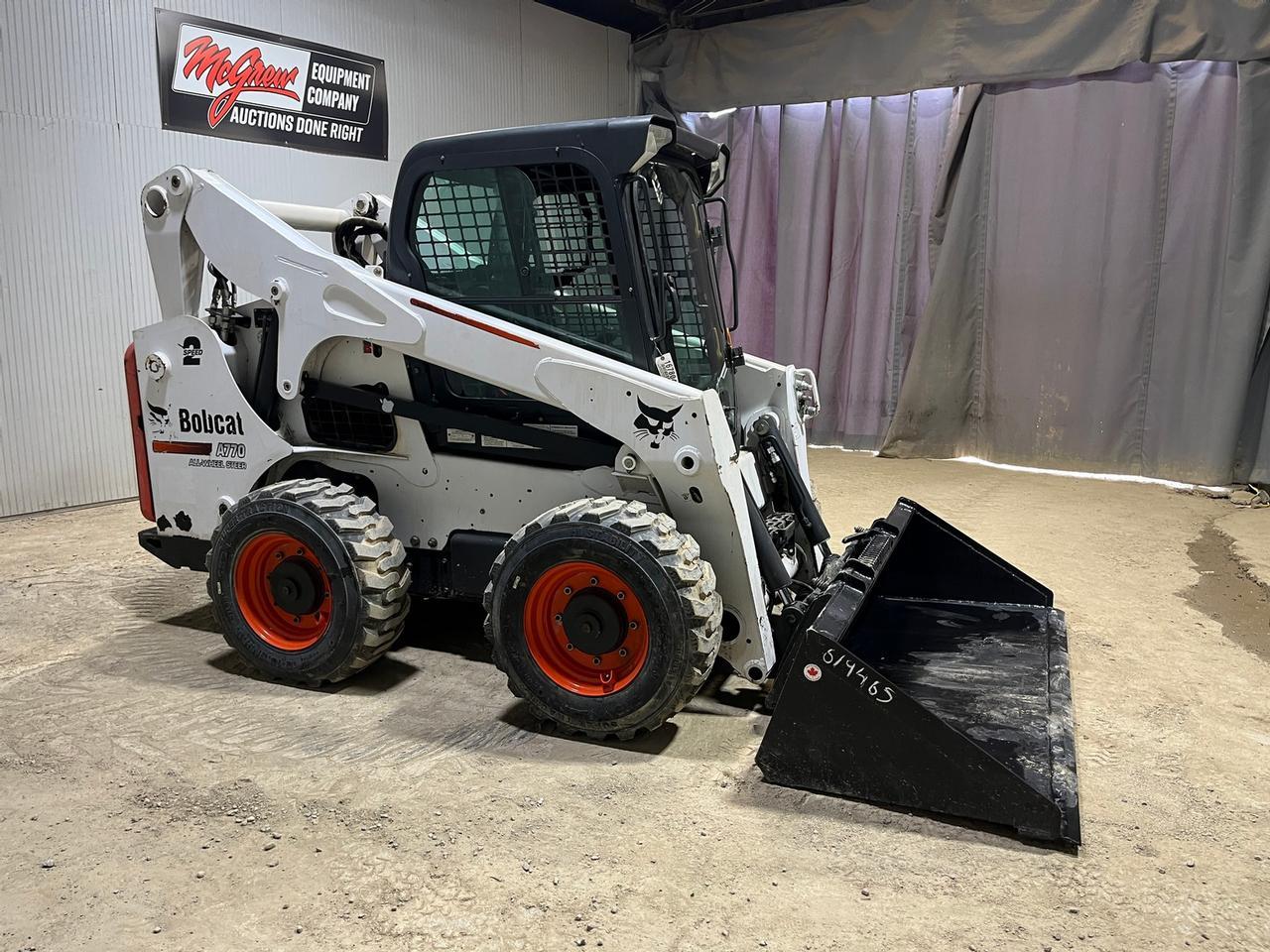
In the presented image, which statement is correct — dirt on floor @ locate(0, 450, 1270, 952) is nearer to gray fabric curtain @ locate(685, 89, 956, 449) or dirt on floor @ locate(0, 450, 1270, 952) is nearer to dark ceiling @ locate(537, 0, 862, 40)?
gray fabric curtain @ locate(685, 89, 956, 449)

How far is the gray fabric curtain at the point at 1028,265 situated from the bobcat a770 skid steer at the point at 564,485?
4.40 m

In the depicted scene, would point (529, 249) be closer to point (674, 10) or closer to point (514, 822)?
point (514, 822)

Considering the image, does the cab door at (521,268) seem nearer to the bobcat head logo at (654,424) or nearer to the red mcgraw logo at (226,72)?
the bobcat head logo at (654,424)

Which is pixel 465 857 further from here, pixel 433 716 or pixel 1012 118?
pixel 1012 118

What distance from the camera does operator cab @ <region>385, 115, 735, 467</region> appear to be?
3414 millimetres

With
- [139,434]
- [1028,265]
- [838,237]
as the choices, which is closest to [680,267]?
[139,434]

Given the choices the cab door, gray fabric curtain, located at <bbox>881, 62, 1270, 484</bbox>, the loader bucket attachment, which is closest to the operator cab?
the cab door

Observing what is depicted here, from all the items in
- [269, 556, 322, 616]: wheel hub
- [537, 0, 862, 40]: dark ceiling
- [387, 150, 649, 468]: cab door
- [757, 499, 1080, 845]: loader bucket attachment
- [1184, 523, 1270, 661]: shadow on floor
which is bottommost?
[1184, 523, 1270, 661]: shadow on floor

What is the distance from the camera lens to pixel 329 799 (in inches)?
112

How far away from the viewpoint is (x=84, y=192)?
618cm

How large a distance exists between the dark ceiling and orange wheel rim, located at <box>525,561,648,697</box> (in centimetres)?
735

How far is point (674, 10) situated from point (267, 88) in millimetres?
4235

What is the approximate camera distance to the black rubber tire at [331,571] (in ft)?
11.4

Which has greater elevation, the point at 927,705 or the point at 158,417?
the point at 158,417
